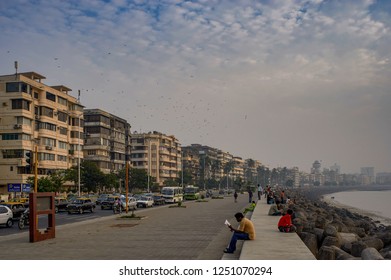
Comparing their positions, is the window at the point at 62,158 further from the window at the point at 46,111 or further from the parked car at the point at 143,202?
the parked car at the point at 143,202

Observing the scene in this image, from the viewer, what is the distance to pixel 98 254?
1600 centimetres

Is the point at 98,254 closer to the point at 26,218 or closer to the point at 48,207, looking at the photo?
the point at 48,207

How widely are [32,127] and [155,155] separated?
73981 mm

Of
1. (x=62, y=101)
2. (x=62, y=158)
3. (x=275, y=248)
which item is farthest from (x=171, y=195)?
(x=275, y=248)

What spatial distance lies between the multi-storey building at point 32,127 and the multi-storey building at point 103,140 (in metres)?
14.1

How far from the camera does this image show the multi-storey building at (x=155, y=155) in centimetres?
14375

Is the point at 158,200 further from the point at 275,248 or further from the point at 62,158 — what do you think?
the point at 275,248

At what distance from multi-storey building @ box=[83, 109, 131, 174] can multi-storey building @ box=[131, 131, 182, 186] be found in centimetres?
2261

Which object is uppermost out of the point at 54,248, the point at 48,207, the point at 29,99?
the point at 29,99

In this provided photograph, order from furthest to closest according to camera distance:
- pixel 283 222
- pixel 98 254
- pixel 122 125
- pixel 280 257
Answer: pixel 122 125 → pixel 283 222 → pixel 98 254 → pixel 280 257

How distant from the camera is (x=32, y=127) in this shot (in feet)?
249

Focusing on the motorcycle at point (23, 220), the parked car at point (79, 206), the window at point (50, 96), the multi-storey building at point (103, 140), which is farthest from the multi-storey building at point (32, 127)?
the motorcycle at point (23, 220)
